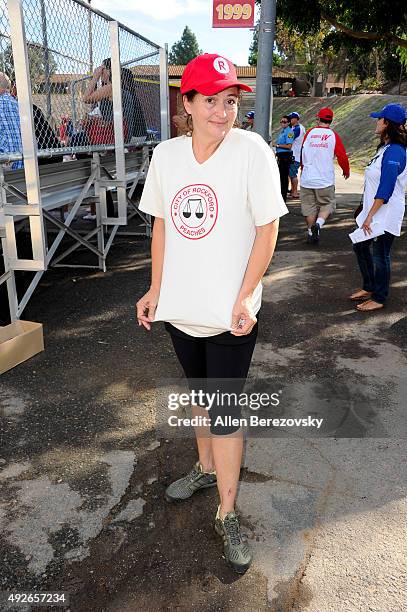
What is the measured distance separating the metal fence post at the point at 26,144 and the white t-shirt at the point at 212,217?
Result: 223 centimetres

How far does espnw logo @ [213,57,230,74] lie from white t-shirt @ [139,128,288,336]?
222mm

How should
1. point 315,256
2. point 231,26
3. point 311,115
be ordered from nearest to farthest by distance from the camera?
point 231,26
point 315,256
point 311,115

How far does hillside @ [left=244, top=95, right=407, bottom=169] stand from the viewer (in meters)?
26.9

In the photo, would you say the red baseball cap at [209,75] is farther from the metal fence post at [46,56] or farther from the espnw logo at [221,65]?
the metal fence post at [46,56]

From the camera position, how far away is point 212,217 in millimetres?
2051

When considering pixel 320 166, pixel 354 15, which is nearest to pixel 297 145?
pixel 354 15

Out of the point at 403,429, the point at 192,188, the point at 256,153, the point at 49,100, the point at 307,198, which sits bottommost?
the point at 403,429

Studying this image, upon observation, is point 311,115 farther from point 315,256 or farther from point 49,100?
point 49,100

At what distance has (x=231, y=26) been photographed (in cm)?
698

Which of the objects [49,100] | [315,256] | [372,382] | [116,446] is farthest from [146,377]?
[315,256]

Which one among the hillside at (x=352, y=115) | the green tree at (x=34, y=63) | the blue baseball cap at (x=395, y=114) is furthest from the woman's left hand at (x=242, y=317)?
the hillside at (x=352, y=115)

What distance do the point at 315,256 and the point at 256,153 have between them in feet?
19.0

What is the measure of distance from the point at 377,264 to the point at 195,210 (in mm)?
3638

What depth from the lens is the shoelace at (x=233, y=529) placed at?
226cm
